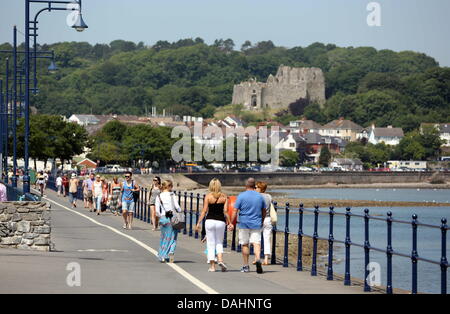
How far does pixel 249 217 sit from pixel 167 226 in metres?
2.05

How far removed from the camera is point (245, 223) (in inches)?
749

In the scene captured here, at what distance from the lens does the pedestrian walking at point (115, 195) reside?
37.7 meters

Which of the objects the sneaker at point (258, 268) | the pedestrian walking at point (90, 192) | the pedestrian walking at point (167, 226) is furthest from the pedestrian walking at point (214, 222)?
the pedestrian walking at point (90, 192)

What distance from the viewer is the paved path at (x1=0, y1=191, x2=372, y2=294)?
15180mm

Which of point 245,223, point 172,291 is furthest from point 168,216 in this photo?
point 172,291

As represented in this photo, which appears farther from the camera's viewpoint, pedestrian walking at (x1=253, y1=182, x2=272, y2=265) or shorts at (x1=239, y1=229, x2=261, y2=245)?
pedestrian walking at (x1=253, y1=182, x2=272, y2=265)

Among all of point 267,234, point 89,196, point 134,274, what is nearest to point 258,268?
point 267,234

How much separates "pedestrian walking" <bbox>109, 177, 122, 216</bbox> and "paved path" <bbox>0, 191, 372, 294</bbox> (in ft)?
38.0

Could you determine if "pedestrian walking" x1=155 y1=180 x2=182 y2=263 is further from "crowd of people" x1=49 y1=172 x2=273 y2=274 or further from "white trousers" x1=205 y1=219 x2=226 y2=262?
"white trousers" x1=205 y1=219 x2=226 y2=262

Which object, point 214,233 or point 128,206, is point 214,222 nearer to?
point 214,233

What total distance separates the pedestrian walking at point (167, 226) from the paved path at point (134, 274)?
0.25 meters

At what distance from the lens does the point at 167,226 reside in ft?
66.4

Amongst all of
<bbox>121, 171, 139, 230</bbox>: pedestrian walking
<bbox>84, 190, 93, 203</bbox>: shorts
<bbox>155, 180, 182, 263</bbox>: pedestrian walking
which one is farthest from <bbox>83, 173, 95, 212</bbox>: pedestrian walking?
<bbox>155, 180, 182, 263</bbox>: pedestrian walking
